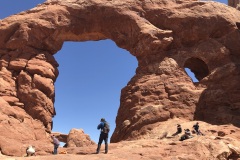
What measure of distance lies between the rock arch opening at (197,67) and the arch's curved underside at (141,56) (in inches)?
4.2

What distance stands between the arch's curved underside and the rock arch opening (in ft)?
0.35

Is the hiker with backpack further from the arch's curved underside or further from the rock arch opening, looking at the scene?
the rock arch opening

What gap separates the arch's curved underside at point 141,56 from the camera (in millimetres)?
26672

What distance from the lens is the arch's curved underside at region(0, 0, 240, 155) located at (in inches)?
1050

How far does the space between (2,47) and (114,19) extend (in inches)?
476

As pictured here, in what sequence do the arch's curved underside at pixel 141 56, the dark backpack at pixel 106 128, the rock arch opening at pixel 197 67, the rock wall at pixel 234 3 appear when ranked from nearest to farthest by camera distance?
1. the dark backpack at pixel 106 128
2. the arch's curved underside at pixel 141 56
3. the rock arch opening at pixel 197 67
4. the rock wall at pixel 234 3

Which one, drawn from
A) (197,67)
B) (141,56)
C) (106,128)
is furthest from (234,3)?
(106,128)

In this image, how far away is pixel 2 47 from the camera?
3253 centimetres

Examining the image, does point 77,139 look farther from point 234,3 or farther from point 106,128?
point 234,3

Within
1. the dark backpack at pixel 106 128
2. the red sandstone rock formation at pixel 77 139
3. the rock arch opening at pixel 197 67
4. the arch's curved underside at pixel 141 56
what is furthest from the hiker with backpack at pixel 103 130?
the red sandstone rock formation at pixel 77 139

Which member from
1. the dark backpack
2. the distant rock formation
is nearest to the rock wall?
the distant rock formation

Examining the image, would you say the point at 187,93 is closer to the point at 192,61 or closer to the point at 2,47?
the point at 192,61

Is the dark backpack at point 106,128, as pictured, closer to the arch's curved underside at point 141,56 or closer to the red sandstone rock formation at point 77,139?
the arch's curved underside at point 141,56

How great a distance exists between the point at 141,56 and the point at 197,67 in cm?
665
